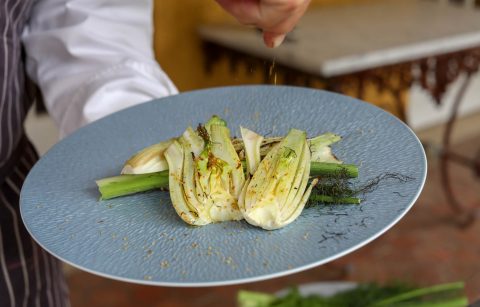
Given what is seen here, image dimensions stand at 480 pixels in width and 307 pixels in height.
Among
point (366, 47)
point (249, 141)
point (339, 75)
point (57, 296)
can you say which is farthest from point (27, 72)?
point (366, 47)

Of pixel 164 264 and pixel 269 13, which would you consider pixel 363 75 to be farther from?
pixel 164 264

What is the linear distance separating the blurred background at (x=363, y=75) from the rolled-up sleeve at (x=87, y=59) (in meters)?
0.95

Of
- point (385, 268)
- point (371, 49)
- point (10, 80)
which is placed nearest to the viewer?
point (10, 80)

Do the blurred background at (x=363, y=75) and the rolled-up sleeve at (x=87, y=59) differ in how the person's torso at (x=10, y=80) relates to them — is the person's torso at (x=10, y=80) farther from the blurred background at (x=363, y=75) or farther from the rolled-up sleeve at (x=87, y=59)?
the blurred background at (x=363, y=75)

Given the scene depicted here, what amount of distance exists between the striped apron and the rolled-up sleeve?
1.7 inches

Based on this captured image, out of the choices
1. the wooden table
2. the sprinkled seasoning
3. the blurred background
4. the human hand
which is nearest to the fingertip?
the human hand

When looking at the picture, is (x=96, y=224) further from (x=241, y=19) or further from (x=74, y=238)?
(x=241, y=19)

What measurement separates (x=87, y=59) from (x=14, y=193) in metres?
0.22

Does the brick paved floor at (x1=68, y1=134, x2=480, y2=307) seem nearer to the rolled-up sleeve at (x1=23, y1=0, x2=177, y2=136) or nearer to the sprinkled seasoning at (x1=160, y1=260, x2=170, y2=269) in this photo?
the rolled-up sleeve at (x1=23, y1=0, x2=177, y2=136)

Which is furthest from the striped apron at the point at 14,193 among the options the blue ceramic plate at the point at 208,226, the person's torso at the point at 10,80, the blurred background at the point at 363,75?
the blurred background at the point at 363,75

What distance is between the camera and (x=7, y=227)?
0.82m

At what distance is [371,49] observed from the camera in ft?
6.31

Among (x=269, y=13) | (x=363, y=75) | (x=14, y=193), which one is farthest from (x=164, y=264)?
(x=363, y=75)

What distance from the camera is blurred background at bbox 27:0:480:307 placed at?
1960 millimetres
